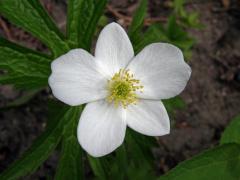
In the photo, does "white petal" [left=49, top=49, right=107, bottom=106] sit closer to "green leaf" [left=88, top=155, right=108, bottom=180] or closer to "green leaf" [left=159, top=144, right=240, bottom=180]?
"green leaf" [left=88, top=155, right=108, bottom=180]

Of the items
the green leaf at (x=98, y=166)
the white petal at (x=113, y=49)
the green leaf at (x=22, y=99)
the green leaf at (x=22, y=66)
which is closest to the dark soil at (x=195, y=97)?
the green leaf at (x=22, y=99)

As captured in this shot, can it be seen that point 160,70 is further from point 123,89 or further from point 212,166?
point 212,166

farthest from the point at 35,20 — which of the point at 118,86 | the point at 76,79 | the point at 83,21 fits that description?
the point at 118,86

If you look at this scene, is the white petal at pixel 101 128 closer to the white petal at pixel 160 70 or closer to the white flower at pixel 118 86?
the white flower at pixel 118 86

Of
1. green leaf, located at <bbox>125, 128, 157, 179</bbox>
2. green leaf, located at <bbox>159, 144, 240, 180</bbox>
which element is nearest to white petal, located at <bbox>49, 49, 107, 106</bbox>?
green leaf, located at <bbox>125, 128, 157, 179</bbox>

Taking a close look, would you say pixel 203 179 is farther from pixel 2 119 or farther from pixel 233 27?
pixel 233 27

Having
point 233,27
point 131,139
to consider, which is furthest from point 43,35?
point 233,27

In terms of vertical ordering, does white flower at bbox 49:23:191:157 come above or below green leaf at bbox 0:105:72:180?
above
